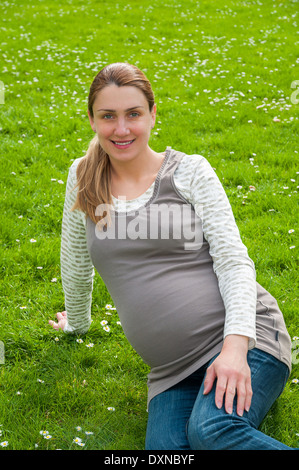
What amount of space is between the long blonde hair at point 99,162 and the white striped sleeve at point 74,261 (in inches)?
3.6

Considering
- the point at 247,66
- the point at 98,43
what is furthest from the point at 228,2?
the point at 247,66

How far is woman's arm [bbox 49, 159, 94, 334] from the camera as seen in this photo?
9.54 ft

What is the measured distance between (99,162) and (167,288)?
0.75m

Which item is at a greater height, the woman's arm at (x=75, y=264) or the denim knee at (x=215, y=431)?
the woman's arm at (x=75, y=264)

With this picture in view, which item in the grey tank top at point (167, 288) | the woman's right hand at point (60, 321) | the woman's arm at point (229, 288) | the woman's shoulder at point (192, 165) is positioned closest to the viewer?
the woman's arm at point (229, 288)

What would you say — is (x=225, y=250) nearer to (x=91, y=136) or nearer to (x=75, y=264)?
(x=75, y=264)

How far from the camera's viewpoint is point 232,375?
2195 mm

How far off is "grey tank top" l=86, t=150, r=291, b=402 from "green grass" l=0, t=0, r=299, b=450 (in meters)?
0.57

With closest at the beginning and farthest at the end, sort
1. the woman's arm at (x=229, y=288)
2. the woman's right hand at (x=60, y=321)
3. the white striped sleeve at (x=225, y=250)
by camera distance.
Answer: the woman's arm at (x=229, y=288) < the white striped sleeve at (x=225, y=250) < the woman's right hand at (x=60, y=321)

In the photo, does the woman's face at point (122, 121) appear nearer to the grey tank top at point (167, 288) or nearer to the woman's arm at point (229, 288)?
the grey tank top at point (167, 288)

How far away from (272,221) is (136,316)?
241 centimetres

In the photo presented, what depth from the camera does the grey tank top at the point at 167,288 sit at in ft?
7.90

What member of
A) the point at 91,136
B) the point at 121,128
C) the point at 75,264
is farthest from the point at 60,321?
the point at 91,136

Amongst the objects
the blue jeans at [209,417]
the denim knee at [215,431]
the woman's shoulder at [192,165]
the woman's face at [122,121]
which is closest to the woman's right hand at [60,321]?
the blue jeans at [209,417]
